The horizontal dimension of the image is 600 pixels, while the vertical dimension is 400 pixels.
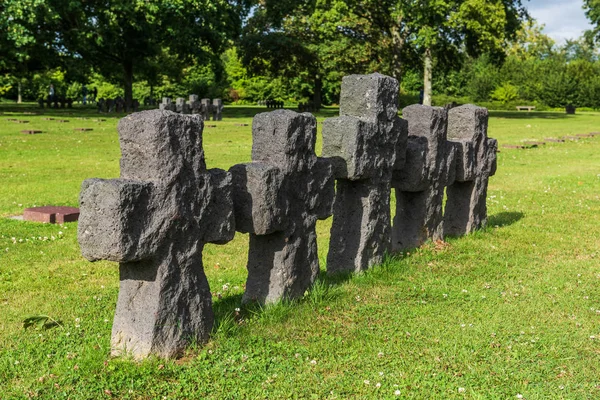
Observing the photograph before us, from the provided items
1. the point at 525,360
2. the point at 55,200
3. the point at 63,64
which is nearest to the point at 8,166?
the point at 55,200

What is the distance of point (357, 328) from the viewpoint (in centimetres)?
560

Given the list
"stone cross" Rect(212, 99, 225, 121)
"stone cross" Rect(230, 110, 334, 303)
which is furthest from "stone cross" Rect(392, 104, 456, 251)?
"stone cross" Rect(212, 99, 225, 121)

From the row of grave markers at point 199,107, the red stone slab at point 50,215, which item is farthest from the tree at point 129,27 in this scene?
the red stone slab at point 50,215

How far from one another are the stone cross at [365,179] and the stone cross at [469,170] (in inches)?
80.6

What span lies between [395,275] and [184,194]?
311 centimetres

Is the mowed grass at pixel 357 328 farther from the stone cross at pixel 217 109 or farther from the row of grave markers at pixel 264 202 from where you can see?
the stone cross at pixel 217 109

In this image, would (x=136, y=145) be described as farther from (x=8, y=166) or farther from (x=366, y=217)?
(x=8, y=166)

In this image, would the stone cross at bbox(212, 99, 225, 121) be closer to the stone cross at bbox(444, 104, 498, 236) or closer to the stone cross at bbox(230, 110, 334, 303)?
the stone cross at bbox(444, 104, 498, 236)

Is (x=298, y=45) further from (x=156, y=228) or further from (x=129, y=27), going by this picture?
(x=156, y=228)

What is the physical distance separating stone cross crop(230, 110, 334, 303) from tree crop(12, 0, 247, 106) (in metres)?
25.2

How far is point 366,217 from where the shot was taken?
7.06 metres

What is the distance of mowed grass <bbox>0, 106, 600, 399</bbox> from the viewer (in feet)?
14.9

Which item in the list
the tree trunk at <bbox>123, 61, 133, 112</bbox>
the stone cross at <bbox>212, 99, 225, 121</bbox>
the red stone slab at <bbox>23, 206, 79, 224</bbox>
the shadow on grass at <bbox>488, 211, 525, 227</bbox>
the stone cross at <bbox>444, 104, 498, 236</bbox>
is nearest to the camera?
the stone cross at <bbox>444, 104, 498, 236</bbox>

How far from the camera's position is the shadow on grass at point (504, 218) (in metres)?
10.1
